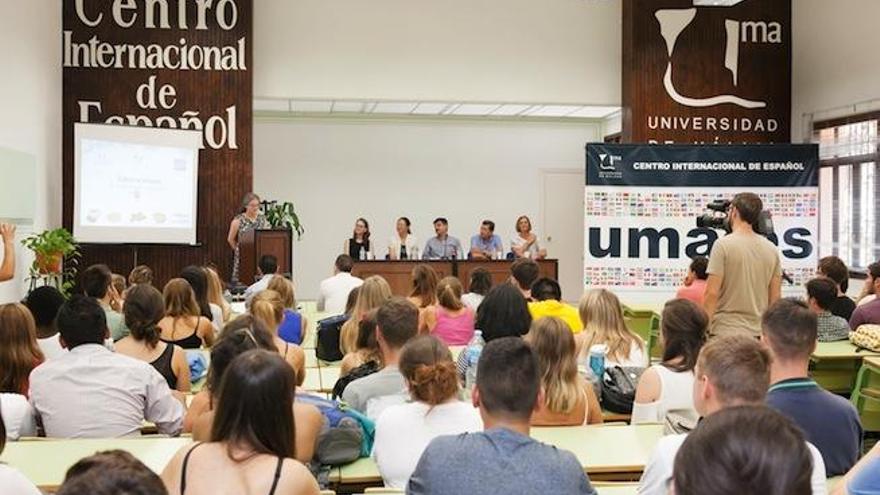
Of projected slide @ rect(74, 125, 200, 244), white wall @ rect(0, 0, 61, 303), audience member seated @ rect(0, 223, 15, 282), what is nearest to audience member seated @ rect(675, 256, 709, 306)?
audience member seated @ rect(0, 223, 15, 282)

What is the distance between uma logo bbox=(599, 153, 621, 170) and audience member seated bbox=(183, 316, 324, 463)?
691 centimetres

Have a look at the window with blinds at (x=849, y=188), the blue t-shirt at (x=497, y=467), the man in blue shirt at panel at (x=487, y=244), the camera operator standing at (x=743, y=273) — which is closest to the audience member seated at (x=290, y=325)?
the camera operator standing at (x=743, y=273)

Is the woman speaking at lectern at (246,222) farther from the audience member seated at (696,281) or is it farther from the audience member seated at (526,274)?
the audience member seated at (696,281)

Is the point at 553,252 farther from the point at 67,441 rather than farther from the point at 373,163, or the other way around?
the point at 67,441

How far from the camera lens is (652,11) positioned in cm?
1127

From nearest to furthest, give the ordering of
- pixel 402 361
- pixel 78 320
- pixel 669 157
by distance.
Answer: pixel 402 361
pixel 78 320
pixel 669 157

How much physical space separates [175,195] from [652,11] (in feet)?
19.6

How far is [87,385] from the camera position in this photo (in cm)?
361

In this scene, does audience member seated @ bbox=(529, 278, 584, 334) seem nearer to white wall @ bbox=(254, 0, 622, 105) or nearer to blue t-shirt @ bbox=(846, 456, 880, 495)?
blue t-shirt @ bbox=(846, 456, 880, 495)

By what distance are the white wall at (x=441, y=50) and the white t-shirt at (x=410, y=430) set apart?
8.52 metres

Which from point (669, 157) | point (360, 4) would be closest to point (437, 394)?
point (669, 157)

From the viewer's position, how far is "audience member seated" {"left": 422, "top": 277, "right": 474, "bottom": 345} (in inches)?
233

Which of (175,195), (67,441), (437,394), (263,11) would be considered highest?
(263,11)

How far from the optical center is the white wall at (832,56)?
32.2 feet
